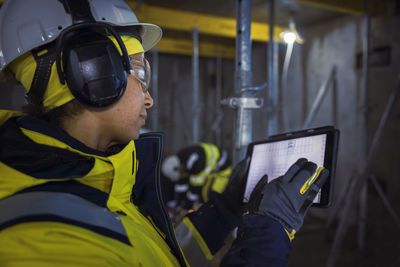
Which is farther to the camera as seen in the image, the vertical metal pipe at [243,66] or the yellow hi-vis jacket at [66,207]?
the vertical metal pipe at [243,66]

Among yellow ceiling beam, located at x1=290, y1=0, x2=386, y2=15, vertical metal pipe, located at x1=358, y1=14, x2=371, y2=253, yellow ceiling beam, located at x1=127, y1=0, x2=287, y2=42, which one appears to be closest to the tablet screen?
vertical metal pipe, located at x1=358, y1=14, x2=371, y2=253

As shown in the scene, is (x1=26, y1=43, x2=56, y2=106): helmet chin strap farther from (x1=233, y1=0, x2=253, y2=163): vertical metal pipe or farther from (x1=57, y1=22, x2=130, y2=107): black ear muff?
(x1=233, y1=0, x2=253, y2=163): vertical metal pipe

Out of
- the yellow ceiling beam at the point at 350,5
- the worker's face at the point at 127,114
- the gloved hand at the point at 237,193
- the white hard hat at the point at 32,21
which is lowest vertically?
the gloved hand at the point at 237,193

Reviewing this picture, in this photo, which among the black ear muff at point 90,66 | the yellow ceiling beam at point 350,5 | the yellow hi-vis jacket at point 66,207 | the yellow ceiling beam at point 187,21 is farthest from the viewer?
the yellow ceiling beam at point 187,21

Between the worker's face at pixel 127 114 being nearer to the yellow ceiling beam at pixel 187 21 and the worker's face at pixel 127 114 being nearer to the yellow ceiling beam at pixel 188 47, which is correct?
the yellow ceiling beam at pixel 187 21

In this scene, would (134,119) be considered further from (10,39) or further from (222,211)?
(222,211)

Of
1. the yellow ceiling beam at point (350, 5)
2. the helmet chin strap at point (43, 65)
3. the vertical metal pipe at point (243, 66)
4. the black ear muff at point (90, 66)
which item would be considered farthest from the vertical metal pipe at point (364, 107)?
the helmet chin strap at point (43, 65)

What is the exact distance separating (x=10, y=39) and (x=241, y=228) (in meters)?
0.80

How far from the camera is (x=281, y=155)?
3.38 ft

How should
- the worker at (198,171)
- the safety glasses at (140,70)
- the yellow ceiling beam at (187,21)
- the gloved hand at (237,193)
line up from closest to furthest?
1. the safety glasses at (140,70)
2. the gloved hand at (237,193)
3. the worker at (198,171)
4. the yellow ceiling beam at (187,21)

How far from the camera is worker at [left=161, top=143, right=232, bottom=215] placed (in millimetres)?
3341

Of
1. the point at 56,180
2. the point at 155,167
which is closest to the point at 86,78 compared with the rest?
the point at 56,180

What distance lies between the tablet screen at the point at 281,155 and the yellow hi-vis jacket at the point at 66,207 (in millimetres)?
406

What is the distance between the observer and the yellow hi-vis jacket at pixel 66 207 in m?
0.54
